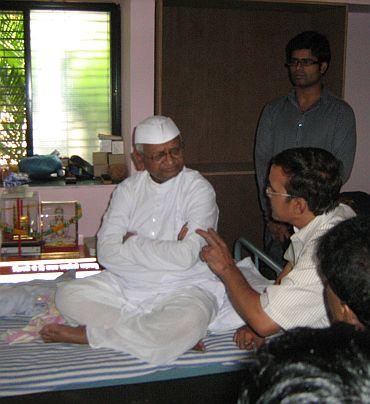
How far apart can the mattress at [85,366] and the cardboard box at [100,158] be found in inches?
70.9

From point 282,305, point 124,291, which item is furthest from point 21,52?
point 282,305

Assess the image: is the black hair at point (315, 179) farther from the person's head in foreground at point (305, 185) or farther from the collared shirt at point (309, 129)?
the collared shirt at point (309, 129)

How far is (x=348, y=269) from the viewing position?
1.33 metres

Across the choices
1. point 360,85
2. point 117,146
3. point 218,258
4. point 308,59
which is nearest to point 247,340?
point 218,258

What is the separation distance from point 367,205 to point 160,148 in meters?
1.80

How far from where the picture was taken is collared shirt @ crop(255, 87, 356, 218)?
12.2 ft

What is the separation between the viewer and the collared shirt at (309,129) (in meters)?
3.72

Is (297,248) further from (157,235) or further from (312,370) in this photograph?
(312,370)

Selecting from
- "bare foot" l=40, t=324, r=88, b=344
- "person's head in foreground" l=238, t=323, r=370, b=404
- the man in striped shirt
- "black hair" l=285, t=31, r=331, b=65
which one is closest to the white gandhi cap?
the man in striped shirt

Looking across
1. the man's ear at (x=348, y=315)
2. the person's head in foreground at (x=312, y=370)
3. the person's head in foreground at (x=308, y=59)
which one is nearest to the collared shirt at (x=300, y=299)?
the man's ear at (x=348, y=315)

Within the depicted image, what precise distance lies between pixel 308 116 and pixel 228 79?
117 centimetres

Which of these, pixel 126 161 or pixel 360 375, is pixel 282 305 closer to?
pixel 360 375

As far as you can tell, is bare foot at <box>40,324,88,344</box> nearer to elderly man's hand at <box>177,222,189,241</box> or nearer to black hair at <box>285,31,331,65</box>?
elderly man's hand at <box>177,222,189,241</box>

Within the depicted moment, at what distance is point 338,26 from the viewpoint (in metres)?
4.36
